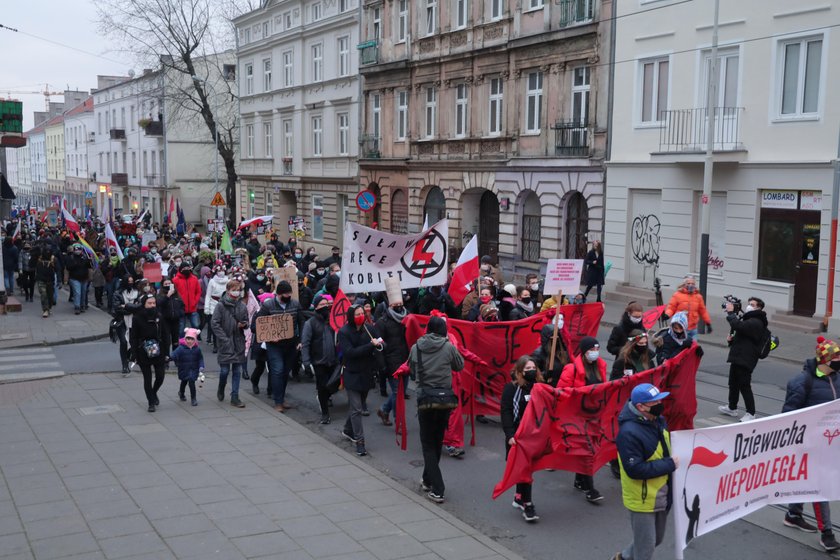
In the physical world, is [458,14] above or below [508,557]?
above

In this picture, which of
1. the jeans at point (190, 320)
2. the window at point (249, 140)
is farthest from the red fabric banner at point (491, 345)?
the window at point (249, 140)

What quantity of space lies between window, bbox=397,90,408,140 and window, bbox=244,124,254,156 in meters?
16.9

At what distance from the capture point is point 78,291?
22922 millimetres

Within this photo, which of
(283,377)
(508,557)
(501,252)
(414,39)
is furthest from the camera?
(414,39)

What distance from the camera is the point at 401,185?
36.1 m

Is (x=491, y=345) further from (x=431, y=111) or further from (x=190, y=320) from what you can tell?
(x=431, y=111)

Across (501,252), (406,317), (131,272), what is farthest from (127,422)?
(501,252)

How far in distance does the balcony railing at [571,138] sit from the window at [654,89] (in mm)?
2303

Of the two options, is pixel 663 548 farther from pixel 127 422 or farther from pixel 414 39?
pixel 414 39

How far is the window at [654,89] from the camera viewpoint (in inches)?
923

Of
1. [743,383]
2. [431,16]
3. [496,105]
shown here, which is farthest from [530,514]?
[431,16]

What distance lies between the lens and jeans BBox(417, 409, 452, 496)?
344 inches

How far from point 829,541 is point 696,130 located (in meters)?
16.2

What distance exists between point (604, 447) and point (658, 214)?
16.2 m
